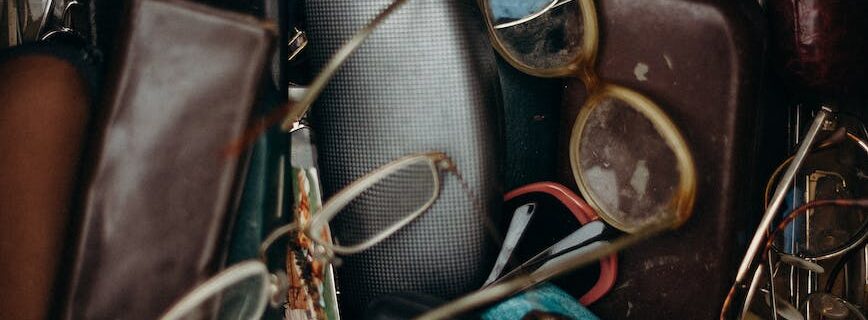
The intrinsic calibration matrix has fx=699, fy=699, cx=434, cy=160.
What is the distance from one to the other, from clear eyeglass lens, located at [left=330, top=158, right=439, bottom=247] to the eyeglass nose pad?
141mm

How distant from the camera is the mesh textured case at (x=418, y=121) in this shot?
789 mm

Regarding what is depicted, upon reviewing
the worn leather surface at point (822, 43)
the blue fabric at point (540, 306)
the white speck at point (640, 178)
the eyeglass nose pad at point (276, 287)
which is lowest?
the blue fabric at point (540, 306)

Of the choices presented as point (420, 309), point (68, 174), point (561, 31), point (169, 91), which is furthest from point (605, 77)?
point (68, 174)

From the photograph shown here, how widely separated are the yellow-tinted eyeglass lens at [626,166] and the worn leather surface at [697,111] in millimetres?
28

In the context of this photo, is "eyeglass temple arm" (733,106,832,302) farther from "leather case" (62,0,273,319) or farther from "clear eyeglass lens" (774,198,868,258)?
"leather case" (62,0,273,319)

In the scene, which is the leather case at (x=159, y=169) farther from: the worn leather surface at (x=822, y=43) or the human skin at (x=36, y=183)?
the worn leather surface at (x=822, y=43)

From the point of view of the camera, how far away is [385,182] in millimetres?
834

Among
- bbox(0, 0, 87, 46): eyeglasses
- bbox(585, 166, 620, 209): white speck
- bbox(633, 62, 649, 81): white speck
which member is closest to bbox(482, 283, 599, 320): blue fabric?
bbox(585, 166, 620, 209): white speck

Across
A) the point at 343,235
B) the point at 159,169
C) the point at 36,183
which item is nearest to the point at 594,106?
the point at 343,235

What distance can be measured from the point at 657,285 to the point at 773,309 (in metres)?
0.18

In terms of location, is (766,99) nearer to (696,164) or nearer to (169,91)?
(696,164)

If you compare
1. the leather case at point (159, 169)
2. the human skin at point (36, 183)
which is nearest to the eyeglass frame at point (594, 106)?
the leather case at point (159, 169)

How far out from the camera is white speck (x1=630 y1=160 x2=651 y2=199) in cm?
82

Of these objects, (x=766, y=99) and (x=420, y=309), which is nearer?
(x=420, y=309)
